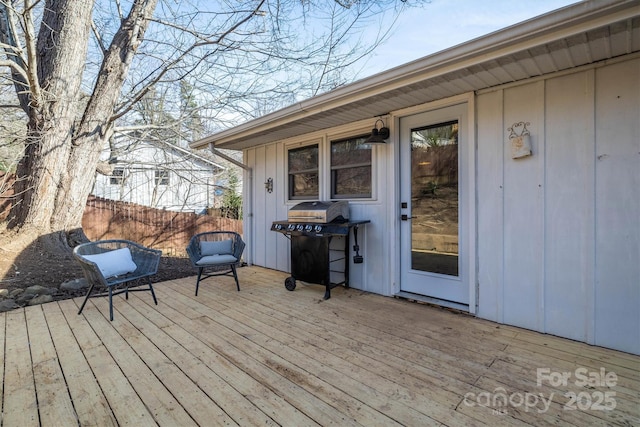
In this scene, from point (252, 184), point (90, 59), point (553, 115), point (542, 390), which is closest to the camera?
point (542, 390)

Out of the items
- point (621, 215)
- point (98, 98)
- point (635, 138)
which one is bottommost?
point (621, 215)

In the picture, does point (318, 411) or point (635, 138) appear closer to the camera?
point (318, 411)

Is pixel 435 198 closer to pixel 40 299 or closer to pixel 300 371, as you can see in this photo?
pixel 300 371

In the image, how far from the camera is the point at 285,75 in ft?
23.1

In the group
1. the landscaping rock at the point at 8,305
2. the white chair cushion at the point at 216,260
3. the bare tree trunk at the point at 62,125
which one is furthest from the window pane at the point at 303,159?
the landscaping rock at the point at 8,305

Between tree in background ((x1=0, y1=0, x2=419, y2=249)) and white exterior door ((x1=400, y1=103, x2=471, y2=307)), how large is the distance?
2826 millimetres

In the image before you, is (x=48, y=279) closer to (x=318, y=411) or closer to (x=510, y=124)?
(x=318, y=411)

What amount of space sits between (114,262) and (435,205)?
11.5 ft

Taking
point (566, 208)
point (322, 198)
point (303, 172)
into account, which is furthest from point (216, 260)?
point (566, 208)

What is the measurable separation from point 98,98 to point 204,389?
202 inches

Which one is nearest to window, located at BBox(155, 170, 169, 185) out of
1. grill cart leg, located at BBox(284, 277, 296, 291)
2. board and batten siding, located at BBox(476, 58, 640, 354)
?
grill cart leg, located at BBox(284, 277, 296, 291)

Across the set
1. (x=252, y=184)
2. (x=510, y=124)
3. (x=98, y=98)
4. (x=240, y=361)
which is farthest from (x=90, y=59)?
(x=510, y=124)

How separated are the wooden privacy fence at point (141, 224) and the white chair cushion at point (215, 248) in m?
4.15

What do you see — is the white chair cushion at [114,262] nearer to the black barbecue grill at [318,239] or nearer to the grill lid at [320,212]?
the black barbecue grill at [318,239]
